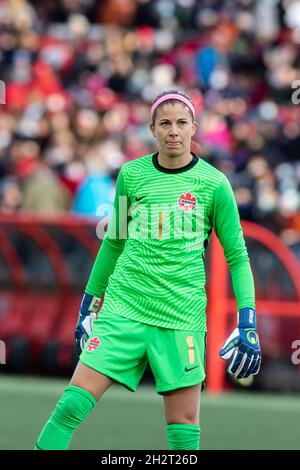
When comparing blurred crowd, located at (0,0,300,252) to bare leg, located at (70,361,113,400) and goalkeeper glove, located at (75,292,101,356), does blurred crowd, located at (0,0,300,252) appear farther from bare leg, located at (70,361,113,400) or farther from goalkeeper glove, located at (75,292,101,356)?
bare leg, located at (70,361,113,400)

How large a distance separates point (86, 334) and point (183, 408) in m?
0.64

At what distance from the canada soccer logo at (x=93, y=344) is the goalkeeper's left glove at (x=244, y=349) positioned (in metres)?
0.56

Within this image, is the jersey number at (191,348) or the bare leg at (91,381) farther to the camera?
the jersey number at (191,348)

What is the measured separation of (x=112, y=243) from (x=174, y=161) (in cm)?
51

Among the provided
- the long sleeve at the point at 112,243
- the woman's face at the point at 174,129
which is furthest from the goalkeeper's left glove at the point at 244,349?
the woman's face at the point at 174,129

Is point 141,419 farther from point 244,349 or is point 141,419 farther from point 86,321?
point 244,349

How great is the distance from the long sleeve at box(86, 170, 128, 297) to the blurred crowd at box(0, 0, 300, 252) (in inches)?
225

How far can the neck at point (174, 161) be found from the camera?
19.7 feet

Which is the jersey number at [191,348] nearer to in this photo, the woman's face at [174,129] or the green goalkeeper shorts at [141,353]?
the green goalkeeper shorts at [141,353]

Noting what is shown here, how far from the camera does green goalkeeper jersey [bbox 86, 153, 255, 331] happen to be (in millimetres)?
5938

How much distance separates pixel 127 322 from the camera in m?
5.94

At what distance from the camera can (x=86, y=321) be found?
20.6 ft

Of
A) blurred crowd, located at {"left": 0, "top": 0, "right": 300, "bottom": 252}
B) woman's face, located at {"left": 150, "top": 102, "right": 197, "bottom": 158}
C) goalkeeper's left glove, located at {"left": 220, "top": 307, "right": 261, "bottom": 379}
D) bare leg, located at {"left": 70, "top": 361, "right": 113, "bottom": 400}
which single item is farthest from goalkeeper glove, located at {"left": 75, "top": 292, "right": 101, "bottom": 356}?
blurred crowd, located at {"left": 0, "top": 0, "right": 300, "bottom": 252}

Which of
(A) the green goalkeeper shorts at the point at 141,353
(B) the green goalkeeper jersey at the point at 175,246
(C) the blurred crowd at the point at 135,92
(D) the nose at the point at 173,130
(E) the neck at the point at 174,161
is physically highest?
(C) the blurred crowd at the point at 135,92
